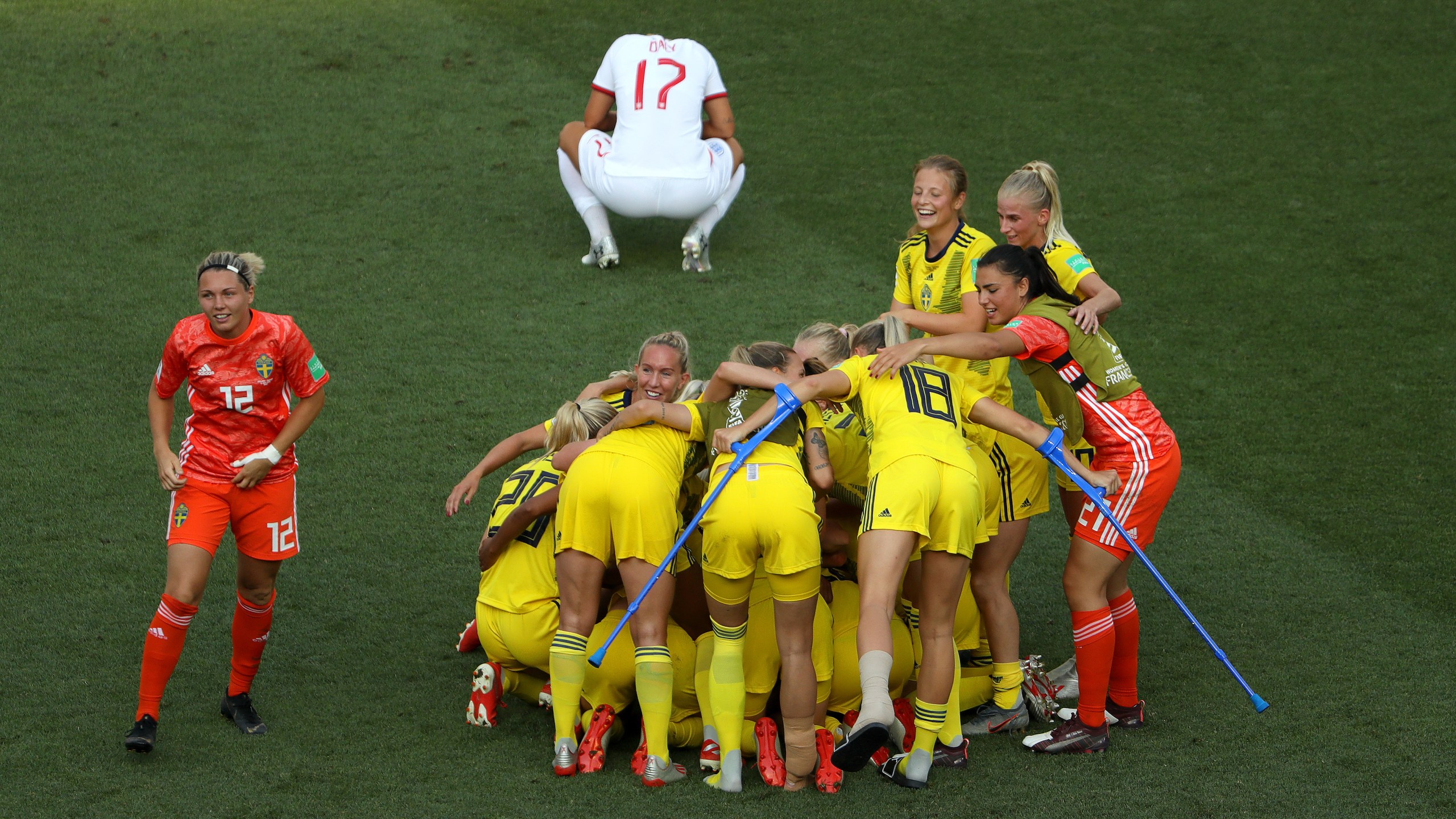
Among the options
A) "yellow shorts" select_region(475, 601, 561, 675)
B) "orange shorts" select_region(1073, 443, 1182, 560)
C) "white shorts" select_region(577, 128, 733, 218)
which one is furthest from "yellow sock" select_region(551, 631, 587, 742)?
"white shorts" select_region(577, 128, 733, 218)

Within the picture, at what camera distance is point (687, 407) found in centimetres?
454

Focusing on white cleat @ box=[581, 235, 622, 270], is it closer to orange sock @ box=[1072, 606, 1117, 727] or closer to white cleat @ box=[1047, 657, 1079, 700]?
white cleat @ box=[1047, 657, 1079, 700]

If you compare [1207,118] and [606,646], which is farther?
[1207,118]

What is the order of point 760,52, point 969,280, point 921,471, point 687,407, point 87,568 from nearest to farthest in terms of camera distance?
point 921,471 < point 687,407 < point 969,280 < point 87,568 < point 760,52

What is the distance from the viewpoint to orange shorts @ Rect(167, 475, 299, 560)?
4410mm

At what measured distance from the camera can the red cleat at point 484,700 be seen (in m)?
4.64

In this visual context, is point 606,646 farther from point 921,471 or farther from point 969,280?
point 969,280

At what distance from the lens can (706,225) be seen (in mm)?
8305

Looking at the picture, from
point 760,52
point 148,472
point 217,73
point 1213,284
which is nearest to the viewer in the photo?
point 148,472

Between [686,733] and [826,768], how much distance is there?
53 cm

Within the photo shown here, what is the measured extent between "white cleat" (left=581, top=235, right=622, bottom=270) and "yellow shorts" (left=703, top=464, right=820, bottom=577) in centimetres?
427

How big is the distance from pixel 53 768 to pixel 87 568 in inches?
57.0

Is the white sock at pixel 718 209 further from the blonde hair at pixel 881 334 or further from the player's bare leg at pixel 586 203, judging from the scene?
the blonde hair at pixel 881 334

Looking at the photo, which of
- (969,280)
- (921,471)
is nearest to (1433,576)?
(969,280)
